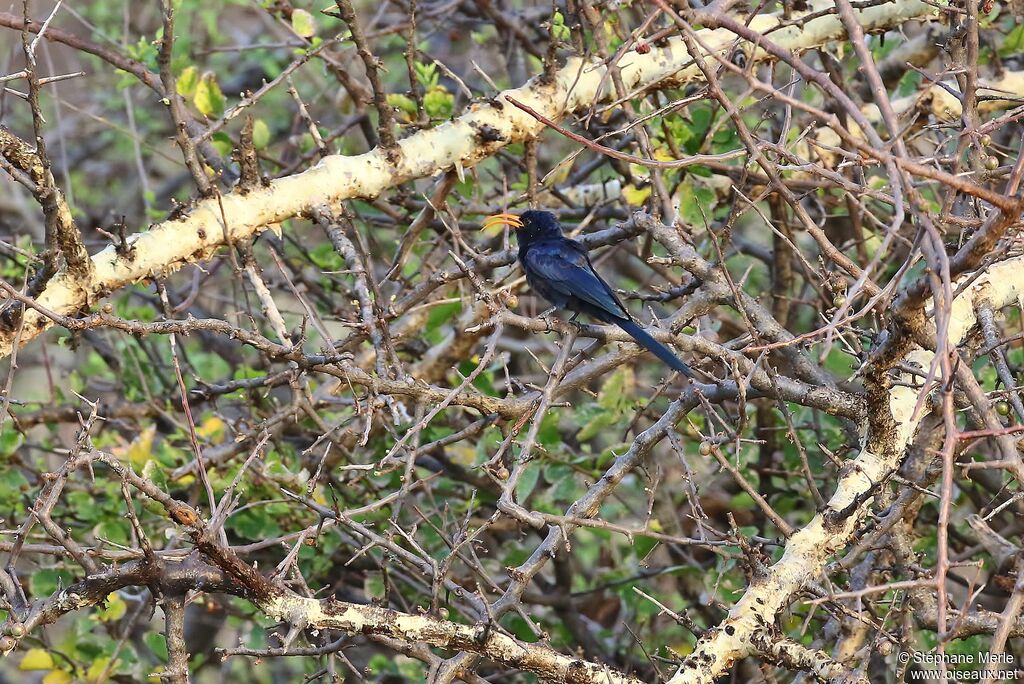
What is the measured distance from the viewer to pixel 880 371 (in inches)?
108

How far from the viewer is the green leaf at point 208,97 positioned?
433 cm

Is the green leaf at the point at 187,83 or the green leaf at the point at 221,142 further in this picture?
the green leaf at the point at 221,142

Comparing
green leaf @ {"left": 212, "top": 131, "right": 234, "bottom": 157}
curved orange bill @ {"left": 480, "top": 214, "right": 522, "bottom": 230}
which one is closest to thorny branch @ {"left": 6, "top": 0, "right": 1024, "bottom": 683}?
green leaf @ {"left": 212, "top": 131, "right": 234, "bottom": 157}

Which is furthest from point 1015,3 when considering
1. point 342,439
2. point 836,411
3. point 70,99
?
point 70,99

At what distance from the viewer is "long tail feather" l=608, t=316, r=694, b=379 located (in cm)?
340

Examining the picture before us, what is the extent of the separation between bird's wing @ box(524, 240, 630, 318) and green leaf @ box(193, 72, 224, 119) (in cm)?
139

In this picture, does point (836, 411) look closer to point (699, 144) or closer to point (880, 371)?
point (880, 371)

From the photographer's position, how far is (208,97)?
14.3 feet

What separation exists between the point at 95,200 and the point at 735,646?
6322 millimetres

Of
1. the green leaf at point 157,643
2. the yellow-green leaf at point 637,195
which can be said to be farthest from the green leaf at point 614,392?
the green leaf at point 157,643

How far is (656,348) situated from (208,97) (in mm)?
2140

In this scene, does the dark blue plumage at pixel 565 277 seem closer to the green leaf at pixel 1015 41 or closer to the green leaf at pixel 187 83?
the green leaf at pixel 187 83

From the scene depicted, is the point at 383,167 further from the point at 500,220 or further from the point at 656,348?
the point at 656,348

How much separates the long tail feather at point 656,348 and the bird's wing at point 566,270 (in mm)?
738
